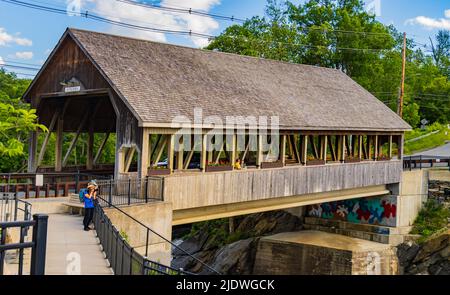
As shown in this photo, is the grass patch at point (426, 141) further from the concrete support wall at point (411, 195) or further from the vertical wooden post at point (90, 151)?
the vertical wooden post at point (90, 151)

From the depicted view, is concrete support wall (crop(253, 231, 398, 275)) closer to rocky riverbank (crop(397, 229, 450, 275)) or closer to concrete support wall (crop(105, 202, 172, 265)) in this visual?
rocky riverbank (crop(397, 229, 450, 275))

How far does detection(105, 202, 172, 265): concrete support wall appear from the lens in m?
15.9

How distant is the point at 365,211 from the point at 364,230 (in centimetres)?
113

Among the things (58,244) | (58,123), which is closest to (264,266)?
(58,123)

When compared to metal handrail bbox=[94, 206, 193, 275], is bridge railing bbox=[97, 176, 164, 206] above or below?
above

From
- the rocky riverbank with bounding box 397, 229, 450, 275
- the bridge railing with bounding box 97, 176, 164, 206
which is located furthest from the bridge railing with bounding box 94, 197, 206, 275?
the rocky riverbank with bounding box 397, 229, 450, 275

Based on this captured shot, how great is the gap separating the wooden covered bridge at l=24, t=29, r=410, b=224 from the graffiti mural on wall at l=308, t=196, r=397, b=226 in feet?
4.71

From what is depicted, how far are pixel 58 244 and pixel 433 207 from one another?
2708 cm

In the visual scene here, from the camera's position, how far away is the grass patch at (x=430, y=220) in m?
31.6

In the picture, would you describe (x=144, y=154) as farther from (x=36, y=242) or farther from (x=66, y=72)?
(x=36, y=242)

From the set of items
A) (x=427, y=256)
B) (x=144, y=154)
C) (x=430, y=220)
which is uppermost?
(x=144, y=154)

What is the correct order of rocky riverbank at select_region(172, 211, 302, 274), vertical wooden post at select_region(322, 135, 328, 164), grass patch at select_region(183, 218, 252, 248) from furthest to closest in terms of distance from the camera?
grass patch at select_region(183, 218, 252, 248) → rocky riverbank at select_region(172, 211, 302, 274) → vertical wooden post at select_region(322, 135, 328, 164)

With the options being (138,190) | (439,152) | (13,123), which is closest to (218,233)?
(13,123)

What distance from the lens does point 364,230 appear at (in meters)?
31.9
